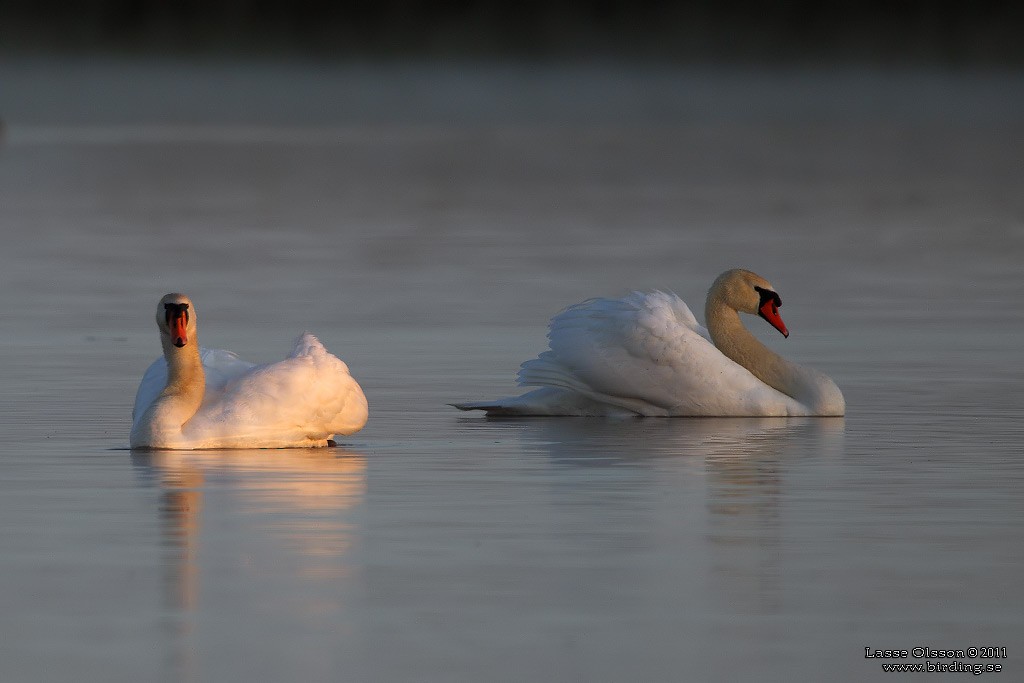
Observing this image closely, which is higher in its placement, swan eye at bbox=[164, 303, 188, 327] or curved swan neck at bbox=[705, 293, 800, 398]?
swan eye at bbox=[164, 303, 188, 327]

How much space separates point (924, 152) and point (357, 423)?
36.2 meters

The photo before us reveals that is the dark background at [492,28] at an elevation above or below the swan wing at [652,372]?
above

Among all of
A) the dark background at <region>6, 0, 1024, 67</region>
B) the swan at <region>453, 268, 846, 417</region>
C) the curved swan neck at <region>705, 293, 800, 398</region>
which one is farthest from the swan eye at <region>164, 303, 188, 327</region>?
the dark background at <region>6, 0, 1024, 67</region>

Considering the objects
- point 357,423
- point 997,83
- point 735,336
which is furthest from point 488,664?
point 997,83

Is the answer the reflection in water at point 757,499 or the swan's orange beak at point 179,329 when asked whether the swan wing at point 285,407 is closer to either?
the swan's orange beak at point 179,329

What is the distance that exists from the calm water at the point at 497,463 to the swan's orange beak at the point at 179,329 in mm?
522

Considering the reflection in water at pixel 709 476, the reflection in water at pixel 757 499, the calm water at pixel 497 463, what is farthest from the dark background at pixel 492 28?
the reflection in water at pixel 757 499

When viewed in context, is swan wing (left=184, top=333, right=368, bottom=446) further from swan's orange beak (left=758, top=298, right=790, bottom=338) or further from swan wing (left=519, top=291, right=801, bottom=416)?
swan's orange beak (left=758, top=298, right=790, bottom=338)

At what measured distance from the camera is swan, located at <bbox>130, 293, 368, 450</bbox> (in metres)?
12.7

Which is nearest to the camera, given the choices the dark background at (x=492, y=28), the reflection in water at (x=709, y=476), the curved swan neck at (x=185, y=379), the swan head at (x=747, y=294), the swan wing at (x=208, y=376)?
the reflection in water at (x=709, y=476)

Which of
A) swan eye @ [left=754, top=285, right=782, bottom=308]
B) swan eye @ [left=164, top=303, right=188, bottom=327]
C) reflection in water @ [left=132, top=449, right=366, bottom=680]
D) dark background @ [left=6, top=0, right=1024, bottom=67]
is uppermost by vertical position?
dark background @ [left=6, top=0, right=1024, bottom=67]

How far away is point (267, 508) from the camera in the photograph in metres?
10.9

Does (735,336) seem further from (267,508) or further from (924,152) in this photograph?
(924,152)

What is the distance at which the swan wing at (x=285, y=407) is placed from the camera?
41.9 feet
